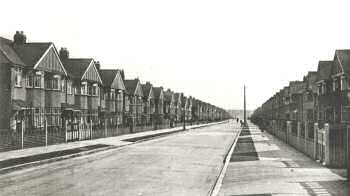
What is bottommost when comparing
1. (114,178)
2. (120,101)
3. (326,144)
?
(114,178)

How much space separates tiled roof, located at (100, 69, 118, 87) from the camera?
55253 millimetres

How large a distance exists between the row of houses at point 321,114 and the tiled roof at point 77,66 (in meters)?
20.4

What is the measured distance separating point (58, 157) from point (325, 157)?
420 inches

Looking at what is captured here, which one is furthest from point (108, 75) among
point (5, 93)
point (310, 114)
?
point (310, 114)

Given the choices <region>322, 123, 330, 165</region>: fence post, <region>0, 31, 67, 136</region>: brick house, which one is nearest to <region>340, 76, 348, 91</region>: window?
<region>0, 31, 67, 136</region>: brick house

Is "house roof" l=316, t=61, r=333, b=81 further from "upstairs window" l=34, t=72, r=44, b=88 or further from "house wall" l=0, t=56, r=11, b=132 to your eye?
"house wall" l=0, t=56, r=11, b=132

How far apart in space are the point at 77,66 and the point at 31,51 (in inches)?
444

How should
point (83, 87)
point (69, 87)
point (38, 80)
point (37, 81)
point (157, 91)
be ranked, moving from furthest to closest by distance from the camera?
point (157, 91), point (83, 87), point (69, 87), point (38, 80), point (37, 81)

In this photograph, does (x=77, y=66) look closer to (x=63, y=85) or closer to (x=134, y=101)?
(x=63, y=85)

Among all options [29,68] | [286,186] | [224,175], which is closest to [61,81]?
[29,68]

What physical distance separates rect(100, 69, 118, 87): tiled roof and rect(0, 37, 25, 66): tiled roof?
2093cm

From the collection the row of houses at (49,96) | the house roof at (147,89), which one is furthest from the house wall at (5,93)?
the house roof at (147,89)

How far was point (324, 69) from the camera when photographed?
55.0 m

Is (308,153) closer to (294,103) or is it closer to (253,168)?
(253,168)
